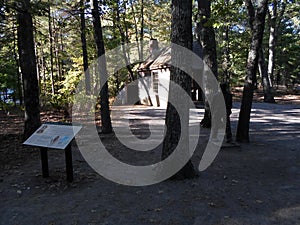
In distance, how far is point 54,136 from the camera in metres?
4.94

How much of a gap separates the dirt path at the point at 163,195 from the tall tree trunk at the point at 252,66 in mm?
1227

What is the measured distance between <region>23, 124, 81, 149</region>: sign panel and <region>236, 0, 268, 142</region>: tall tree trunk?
16.4 feet

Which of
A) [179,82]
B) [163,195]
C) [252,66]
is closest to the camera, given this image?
[163,195]

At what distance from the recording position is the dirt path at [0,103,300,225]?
11.8ft

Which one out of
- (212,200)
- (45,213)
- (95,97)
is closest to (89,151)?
(45,213)

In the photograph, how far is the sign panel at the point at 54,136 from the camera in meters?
4.74

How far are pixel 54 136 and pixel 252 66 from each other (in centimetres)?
567

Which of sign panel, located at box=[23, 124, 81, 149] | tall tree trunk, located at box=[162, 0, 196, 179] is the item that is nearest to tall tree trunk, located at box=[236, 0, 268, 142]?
tall tree trunk, located at box=[162, 0, 196, 179]

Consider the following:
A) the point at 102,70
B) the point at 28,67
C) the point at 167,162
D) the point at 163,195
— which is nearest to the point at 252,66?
the point at 167,162

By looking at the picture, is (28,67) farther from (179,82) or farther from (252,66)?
(252,66)

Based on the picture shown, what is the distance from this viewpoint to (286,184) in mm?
4730

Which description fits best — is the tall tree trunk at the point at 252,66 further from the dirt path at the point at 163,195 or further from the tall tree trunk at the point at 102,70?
the tall tree trunk at the point at 102,70

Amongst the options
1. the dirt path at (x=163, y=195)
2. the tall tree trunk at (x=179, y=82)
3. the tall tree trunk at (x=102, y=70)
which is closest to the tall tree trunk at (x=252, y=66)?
the dirt path at (x=163, y=195)

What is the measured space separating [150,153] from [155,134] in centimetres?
236
